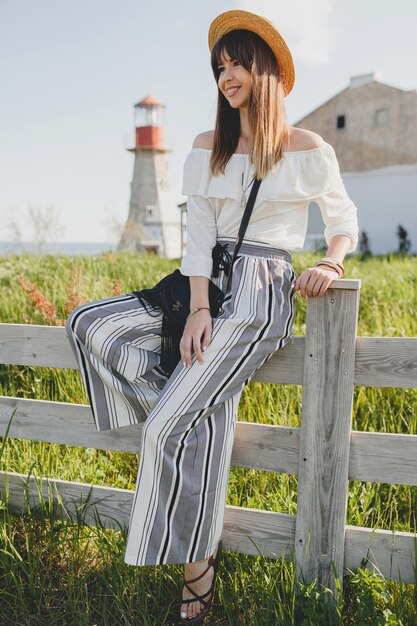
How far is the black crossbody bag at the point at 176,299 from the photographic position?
2088 mm

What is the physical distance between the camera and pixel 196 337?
196 cm

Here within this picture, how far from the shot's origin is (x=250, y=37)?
2.07m

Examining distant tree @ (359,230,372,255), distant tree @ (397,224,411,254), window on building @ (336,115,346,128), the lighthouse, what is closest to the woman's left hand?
distant tree @ (397,224,411,254)

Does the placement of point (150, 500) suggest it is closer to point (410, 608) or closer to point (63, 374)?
point (410, 608)

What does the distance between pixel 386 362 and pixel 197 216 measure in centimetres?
77

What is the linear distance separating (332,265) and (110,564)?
129 cm

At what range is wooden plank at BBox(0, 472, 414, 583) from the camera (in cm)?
201

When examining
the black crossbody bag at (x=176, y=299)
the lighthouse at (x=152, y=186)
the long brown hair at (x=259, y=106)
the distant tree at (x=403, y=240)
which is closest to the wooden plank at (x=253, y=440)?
the black crossbody bag at (x=176, y=299)

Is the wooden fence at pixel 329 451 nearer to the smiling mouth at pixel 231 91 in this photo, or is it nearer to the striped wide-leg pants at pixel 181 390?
the striped wide-leg pants at pixel 181 390

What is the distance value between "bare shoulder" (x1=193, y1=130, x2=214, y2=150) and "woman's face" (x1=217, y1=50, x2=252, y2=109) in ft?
0.42

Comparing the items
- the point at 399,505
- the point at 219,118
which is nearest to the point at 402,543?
the point at 399,505

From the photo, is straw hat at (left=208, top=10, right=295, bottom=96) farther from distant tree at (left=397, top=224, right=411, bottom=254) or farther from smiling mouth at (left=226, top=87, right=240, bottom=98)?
distant tree at (left=397, top=224, right=411, bottom=254)

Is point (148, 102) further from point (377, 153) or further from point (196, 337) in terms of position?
point (196, 337)

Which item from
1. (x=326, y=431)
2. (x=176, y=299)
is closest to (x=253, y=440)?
(x=326, y=431)
